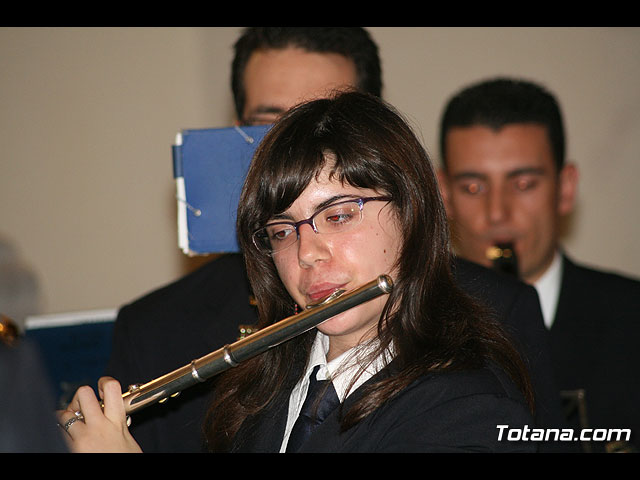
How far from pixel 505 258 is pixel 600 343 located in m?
0.40

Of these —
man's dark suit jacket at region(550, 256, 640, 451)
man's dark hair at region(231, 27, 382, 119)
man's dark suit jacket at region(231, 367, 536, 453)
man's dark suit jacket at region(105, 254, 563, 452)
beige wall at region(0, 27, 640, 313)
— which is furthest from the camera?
beige wall at region(0, 27, 640, 313)

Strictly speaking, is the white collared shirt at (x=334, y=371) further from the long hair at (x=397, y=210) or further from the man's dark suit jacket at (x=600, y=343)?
the man's dark suit jacket at (x=600, y=343)

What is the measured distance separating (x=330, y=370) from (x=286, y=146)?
46 cm

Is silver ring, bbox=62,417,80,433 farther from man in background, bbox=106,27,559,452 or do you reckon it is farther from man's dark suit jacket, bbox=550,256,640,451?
man's dark suit jacket, bbox=550,256,640,451

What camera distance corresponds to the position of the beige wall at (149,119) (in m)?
3.74

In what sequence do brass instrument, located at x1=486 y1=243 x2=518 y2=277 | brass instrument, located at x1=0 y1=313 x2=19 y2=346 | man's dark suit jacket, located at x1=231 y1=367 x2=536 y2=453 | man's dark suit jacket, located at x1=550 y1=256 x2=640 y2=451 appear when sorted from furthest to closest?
brass instrument, located at x1=486 y1=243 x2=518 y2=277
man's dark suit jacket, located at x1=550 y1=256 x2=640 y2=451
brass instrument, located at x1=0 y1=313 x2=19 y2=346
man's dark suit jacket, located at x1=231 y1=367 x2=536 y2=453

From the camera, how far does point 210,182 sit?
1.97 metres

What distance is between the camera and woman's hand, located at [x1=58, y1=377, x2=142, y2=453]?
1.54 meters

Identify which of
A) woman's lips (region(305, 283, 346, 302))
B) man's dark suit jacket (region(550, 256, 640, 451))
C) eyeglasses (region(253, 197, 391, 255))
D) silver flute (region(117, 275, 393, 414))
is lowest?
man's dark suit jacket (region(550, 256, 640, 451))

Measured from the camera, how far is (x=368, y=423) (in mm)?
1543

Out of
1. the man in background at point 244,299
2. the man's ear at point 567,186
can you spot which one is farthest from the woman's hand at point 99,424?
the man's ear at point 567,186

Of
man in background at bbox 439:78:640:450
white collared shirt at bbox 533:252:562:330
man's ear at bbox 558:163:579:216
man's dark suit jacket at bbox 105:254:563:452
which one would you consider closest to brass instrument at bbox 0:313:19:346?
man's dark suit jacket at bbox 105:254:563:452

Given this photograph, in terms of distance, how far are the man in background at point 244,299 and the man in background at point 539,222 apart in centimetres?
62

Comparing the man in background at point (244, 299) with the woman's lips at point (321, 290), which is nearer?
the woman's lips at point (321, 290)
